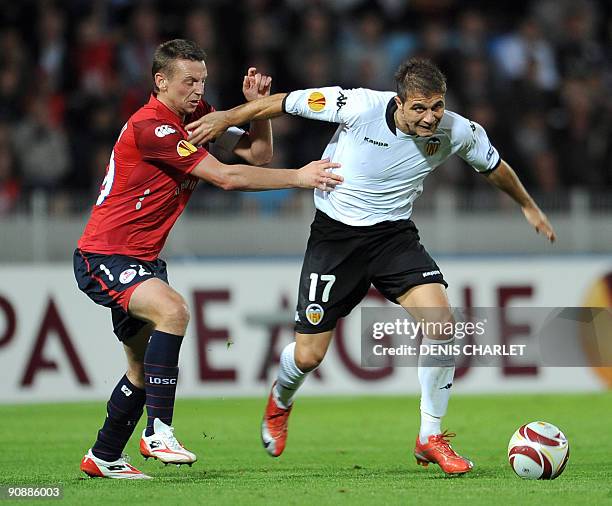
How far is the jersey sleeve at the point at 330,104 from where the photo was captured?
7609 millimetres

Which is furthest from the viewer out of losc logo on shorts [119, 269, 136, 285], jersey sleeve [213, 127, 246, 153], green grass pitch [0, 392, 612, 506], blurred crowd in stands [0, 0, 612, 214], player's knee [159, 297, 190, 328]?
blurred crowd in stands [0, 0, 612, 214]

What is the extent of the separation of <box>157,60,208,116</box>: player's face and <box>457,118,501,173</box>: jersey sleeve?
5.22 ft

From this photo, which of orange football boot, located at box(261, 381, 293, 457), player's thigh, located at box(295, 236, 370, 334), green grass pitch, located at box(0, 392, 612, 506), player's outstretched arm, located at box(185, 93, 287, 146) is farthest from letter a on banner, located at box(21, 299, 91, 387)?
player's outstretched arm, located at box(185, 93, 287, 146)

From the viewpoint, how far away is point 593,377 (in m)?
12.8

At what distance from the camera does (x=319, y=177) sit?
688cm

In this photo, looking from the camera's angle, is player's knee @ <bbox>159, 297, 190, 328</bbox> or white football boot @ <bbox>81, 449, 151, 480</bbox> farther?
white football boot @ <bbox>81, 449, 151, 480</bbox>

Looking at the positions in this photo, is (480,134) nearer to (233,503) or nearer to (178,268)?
(233,503)

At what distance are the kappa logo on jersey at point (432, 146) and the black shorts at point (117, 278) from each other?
68.2 inches

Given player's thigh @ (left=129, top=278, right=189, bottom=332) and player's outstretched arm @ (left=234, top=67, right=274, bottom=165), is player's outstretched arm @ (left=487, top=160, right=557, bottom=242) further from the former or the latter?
player's thigh @ (left=129, top=278, right=189, bottom=332)

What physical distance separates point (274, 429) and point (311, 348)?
25.5 inches

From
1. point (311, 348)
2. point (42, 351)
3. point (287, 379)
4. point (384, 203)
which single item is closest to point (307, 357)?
point (311, 348)

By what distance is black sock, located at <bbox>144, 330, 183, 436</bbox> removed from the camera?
6.95 metres

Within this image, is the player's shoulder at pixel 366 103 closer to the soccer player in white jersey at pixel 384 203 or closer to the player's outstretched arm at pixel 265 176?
the soccer player in white jersey at pixel 384 203

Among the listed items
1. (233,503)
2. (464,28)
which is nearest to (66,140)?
(464,28)
